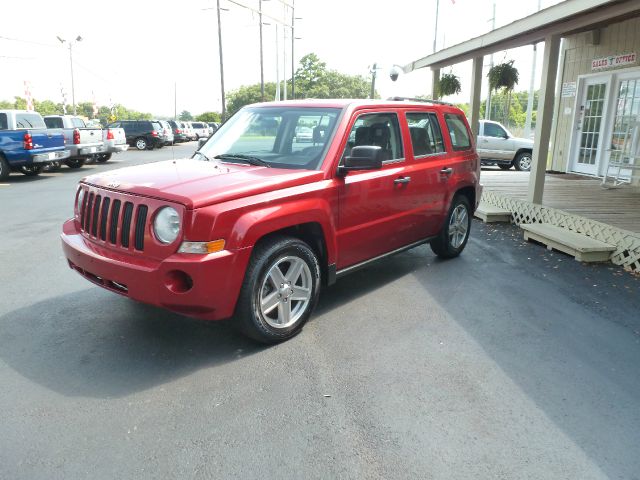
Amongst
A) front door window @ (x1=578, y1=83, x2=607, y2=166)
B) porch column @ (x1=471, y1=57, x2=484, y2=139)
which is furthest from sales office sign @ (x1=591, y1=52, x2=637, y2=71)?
porch column @ (x1=471, y1=57, x2=484, y2=139)

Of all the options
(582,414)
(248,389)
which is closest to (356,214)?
(248,389)

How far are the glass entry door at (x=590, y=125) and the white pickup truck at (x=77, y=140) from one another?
569 inches

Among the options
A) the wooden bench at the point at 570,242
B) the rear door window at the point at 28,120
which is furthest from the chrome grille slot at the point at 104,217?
the rear door window at the point at 28,120

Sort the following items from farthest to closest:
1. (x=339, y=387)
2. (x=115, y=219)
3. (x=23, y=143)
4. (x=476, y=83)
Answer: (x=23, y=143) < (x=476, y=83) < (x=115, y=219) < (x=339, y=387)

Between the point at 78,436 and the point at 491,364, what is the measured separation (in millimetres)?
2690

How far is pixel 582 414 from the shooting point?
10.0ft

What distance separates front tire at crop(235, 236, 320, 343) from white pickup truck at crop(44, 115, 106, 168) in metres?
14.2

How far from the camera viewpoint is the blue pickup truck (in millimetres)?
13461

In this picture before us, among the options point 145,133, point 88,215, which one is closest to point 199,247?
point 88,215

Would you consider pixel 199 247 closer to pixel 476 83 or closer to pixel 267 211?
pixel 267 211

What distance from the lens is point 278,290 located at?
3.91 meters

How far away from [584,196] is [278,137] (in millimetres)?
6856

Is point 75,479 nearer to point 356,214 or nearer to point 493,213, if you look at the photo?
point 356,214

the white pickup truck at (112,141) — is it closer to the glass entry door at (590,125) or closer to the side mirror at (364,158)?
the glass entry door at (590,125)
